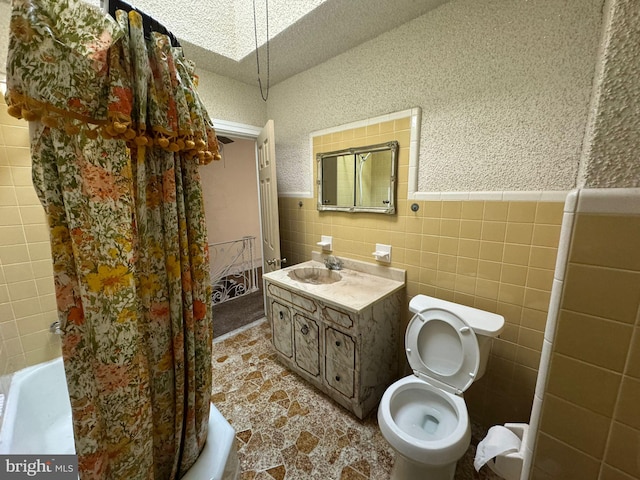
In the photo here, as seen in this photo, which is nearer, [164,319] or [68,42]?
[68,42]

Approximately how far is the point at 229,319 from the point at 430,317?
7.34ft

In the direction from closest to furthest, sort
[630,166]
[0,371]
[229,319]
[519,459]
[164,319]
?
[630,166]
[164,319]
[519,459]
[0,371]
[229,319]

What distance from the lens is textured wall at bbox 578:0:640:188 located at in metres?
0.45

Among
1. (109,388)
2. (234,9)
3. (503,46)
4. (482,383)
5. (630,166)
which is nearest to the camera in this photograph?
(630,166)

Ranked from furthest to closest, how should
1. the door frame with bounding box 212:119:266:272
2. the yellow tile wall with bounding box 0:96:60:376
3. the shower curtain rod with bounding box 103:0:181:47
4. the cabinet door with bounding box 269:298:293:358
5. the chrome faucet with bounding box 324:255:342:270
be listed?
the door frame with bounding box 212:119:266:272
the chrome faucet with bounding box 324:255:342:270
the cabinet door with bounding box 269:298:293:358
the yellow tile wall with bounding box 0:96:60:376
the shower curtain rod with bounding box 103:0:181:47

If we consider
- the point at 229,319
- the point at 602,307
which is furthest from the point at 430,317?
the point at 229,319

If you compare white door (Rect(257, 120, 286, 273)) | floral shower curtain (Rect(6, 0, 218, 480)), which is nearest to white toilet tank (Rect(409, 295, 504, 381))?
floral shower curtain (Rect(6, 0, 218, 480))

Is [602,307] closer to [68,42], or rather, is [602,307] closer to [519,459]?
[519,459]

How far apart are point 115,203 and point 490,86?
Answer: 1.71 metres

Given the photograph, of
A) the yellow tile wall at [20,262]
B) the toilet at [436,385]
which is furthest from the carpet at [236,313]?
the toilet at [436,385]

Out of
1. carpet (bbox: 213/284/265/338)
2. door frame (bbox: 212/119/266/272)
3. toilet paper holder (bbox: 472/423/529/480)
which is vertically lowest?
carpet (bbox: 213/284/265/338)

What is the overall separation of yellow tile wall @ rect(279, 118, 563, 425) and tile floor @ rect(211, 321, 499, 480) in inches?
17.3

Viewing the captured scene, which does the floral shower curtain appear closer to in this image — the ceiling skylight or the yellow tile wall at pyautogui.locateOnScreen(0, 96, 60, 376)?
the ceiling skylight

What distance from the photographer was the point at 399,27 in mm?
1568
